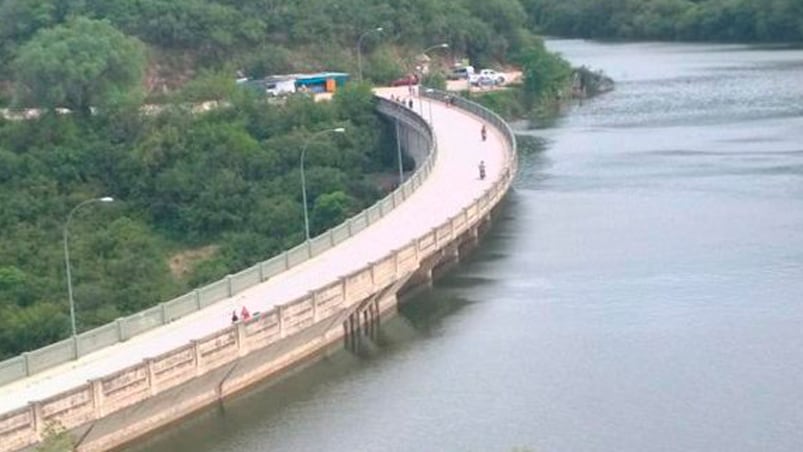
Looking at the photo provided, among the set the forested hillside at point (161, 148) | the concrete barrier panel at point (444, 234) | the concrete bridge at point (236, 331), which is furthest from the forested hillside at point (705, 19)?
the concrete barrier panel at point (444, 234)

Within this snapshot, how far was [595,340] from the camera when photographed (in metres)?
52.2

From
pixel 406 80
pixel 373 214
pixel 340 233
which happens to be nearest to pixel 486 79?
pixel 406 80

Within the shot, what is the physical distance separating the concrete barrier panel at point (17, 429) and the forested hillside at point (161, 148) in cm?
1678

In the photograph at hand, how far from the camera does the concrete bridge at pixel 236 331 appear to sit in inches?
1667

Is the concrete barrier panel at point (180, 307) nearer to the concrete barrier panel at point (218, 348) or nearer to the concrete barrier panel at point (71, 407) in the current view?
the concrete barrier panel at point (218, 348)

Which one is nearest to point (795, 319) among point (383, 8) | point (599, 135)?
point (599, 135)

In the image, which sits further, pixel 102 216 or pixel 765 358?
pixel 102 216

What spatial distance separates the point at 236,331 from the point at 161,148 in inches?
1762

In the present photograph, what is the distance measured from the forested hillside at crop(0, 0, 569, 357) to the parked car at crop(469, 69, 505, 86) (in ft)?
18.5

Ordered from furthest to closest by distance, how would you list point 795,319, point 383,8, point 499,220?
point 383,8, point 499,220, point 795,319

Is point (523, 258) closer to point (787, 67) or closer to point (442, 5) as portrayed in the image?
point (442, 5)

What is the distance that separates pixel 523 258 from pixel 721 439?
84.6 feet

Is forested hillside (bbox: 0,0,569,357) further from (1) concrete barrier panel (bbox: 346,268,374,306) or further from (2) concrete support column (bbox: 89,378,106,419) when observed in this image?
(2) concrete support column (bbox: 89,378,106,419)

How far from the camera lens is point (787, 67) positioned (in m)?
145
